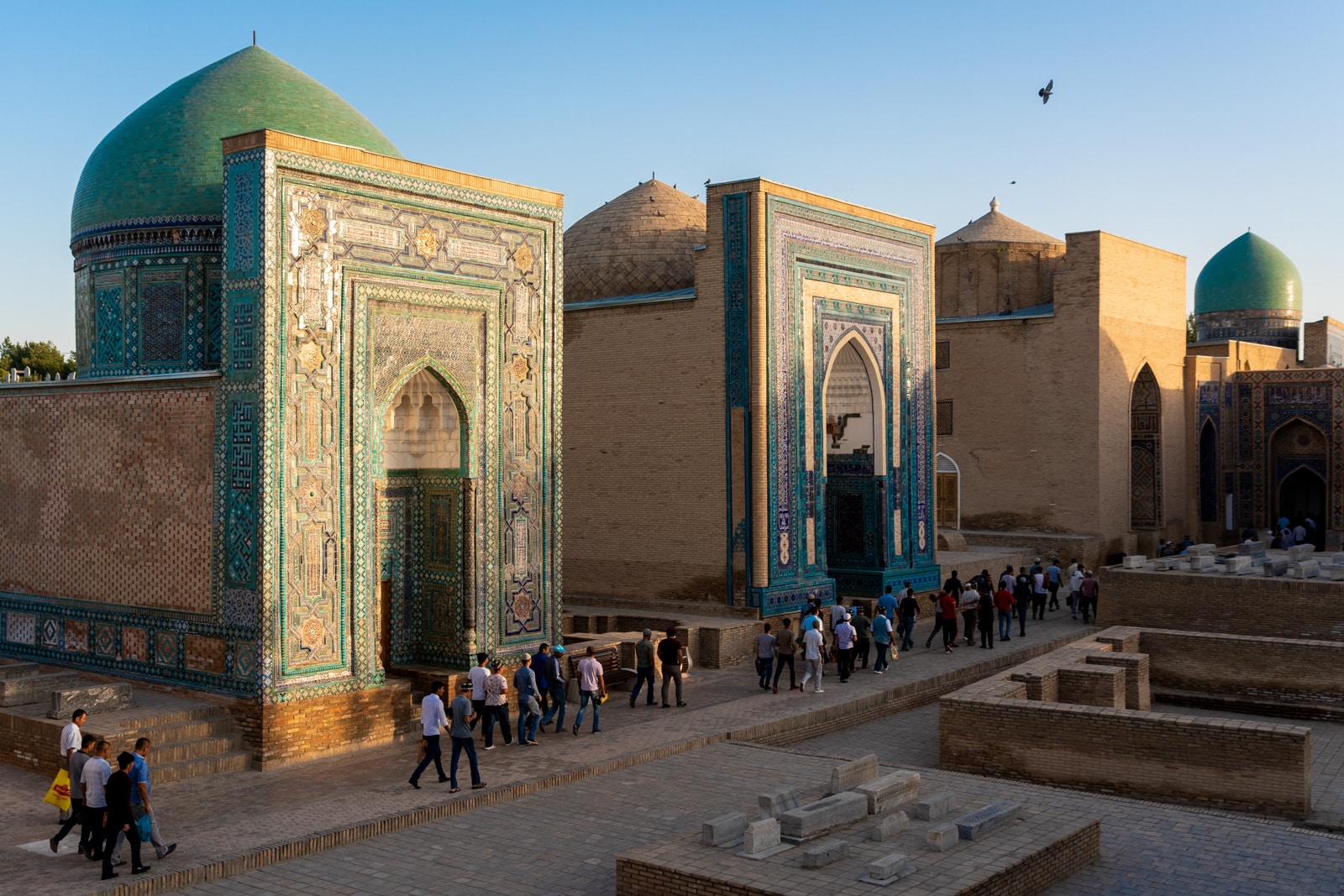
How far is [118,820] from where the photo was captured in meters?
7.44

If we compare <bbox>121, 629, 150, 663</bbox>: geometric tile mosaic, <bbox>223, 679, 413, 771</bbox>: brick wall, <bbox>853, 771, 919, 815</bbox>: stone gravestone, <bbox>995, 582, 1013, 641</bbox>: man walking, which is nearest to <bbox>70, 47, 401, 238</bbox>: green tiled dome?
<bbox>121, 629, 150, 663</bbox>: geometric tile mosaic

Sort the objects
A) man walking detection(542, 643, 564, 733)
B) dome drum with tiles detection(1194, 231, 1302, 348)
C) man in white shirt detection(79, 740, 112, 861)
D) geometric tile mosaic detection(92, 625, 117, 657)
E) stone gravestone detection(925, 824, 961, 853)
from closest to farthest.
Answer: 1. stone gravestone detection(925, 824, 961, 853)
2. man in white shirt detection(79, 740, 112, 861)
3. man walking detection(542, 643, 564, 733)
4. geometric tile mosaic detection(92, 625, 117, 657)
5. dome drum with tiles detection(1194, 231, 1302, 348)

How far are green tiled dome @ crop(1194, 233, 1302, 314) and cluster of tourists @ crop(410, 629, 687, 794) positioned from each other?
30404 millimetres

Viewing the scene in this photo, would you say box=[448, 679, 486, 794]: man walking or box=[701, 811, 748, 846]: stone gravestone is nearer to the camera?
box=[701, 811, 748, 846]: stone gravestone

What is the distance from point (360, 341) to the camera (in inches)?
436

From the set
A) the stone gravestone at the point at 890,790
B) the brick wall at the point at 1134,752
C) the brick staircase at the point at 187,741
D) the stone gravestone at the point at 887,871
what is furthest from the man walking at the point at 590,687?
the stone gravestone at the point at 887,871

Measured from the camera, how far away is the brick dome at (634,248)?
1939cm

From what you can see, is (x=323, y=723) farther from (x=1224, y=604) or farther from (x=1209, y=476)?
(x=1209, y=476)

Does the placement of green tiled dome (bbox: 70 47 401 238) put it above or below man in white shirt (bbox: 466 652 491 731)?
above

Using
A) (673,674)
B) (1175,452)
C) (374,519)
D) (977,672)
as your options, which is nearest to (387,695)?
(374,519)

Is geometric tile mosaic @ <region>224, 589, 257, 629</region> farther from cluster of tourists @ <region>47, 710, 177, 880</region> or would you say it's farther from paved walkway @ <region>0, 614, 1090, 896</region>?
cluster of tourists @ <region>47, 710, 177, 880</region>

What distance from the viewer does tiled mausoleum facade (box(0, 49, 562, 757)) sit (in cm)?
1045

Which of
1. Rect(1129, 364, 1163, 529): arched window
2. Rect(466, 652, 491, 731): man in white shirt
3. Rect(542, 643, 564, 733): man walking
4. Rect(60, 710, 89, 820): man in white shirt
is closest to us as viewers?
Rect(60, 710, 89, 820): man in white shirt

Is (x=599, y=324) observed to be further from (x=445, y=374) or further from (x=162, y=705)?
(x=162, y=705)
